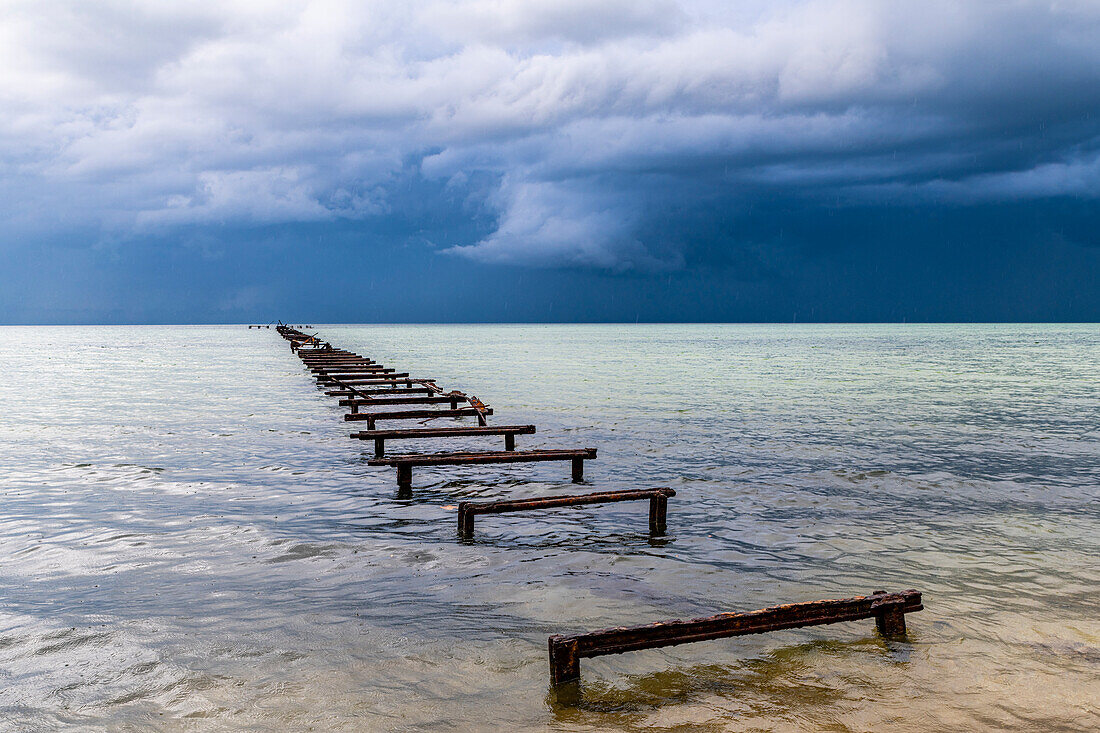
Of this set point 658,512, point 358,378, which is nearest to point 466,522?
point 658,512

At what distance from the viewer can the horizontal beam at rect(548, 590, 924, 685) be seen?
217 inches

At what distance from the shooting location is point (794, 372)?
4478 cm

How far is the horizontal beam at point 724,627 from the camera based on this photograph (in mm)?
5523

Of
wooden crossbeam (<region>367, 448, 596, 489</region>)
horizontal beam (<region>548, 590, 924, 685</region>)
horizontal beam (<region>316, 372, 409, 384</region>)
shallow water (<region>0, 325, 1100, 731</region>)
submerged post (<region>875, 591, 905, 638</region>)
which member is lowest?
shallow water (<region>0, 325, 1100, 731</region>)

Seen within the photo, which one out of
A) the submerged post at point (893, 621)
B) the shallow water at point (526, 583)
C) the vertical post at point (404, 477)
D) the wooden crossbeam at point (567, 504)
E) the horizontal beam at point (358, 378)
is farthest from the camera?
the horizontal beam at point (358, 378)

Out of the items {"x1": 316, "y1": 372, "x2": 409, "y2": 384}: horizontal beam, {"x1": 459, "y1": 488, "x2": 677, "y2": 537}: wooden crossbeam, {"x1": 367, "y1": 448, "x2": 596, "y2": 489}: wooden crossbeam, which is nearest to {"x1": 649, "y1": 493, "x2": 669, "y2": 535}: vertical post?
{"x1": 459, "y1": 488, "x2": 677, "y2": 537}: wooden crossbeam

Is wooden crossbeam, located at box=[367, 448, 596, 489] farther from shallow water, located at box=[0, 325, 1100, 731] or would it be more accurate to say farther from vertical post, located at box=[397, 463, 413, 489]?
shallow water, located at box=[0, 325, 1100, 731]

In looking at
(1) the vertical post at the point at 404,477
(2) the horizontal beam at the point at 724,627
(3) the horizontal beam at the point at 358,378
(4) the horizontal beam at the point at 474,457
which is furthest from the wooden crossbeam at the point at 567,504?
(3) the horizontal beam at the point at 358,378

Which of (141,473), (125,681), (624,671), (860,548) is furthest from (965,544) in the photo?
(141,473)

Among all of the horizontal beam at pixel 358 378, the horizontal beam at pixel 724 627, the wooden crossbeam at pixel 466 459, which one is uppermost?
the horizontal beam at pixel 358 378

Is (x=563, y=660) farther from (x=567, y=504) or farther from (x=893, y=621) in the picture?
(x=567, y=504)

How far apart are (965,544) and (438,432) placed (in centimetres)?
995

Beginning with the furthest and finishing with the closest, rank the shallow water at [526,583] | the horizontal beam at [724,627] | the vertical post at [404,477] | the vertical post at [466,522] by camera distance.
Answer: the vertical post at [404,477] < the vertical post at [466,522] < the horizontal beam at [724,627] < the shallow water at [526,583]

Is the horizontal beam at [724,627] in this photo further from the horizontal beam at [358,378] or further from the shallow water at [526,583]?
the horizontal beam at [358,378]
